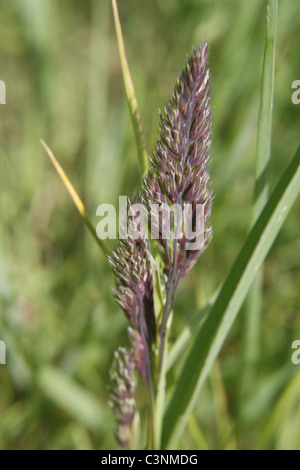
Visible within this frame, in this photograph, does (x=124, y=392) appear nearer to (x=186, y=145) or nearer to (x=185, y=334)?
(x=185, y=334)

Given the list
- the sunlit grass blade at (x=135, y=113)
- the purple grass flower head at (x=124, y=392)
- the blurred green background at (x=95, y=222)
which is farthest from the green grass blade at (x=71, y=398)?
the sunlit grass blade at (x=135, y=113)

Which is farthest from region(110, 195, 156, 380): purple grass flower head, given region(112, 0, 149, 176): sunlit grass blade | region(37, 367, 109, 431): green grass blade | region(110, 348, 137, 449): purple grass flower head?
region(37, 367, 109, 431): green grass blade

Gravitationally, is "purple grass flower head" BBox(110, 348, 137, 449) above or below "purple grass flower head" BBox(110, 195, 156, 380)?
below

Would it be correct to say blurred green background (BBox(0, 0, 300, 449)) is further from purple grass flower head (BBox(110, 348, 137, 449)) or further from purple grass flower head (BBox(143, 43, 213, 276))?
purple grass flower head (BBox(143, 43, 213, 276))

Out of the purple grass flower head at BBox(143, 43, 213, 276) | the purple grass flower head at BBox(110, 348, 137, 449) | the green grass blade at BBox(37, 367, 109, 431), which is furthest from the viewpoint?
the green grass blade at BBox(37, 367, 109, 431)

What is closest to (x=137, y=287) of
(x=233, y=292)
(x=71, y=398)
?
(x=233, y=292)

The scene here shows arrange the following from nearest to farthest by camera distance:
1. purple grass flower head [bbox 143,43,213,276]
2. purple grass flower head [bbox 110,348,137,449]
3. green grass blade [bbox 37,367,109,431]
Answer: purple grass flower head [bbox 143,43,213,276] → purple grass flower head [bbox 110,348,137,449] → green grass blade [bbox 37,367,109,431]

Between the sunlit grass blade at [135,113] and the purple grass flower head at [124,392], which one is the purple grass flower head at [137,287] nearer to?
the purple grass flower head at [124,392]
